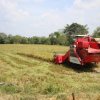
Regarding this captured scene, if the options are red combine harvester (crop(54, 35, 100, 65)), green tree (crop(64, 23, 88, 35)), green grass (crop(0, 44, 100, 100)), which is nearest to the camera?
green grass (crop(0, 44, 100, 100))

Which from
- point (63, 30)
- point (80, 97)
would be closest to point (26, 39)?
point (63, 30)

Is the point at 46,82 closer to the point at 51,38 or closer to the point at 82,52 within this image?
the point at 82,52

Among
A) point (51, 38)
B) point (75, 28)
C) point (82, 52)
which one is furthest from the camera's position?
point (75, 28)

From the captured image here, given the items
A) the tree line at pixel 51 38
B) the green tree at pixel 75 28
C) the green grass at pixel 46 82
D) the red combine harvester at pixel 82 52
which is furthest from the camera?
the green tree at pixel 75 28

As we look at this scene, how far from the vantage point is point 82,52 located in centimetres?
1411

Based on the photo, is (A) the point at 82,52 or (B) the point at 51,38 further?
(B) the point at 51,38

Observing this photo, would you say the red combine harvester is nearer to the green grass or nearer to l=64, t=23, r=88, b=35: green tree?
the green grass

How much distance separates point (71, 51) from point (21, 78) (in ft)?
15.0

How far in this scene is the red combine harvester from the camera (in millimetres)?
13664

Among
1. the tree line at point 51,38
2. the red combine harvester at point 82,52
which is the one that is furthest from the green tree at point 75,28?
the red combine harvester at point 82,52

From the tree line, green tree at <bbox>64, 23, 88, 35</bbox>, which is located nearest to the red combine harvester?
the tree line

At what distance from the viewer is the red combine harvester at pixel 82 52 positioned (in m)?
13.7

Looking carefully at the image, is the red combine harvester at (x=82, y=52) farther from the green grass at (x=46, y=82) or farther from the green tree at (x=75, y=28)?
the green tree at (x=75, y=28)

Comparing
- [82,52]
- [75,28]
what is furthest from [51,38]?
[82,52]
